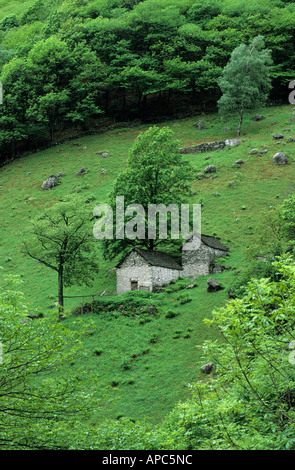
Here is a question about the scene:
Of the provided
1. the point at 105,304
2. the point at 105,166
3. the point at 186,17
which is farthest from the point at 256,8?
the point at 105,304

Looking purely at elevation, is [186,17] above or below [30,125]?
above

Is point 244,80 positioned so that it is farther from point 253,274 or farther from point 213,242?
point 253,274

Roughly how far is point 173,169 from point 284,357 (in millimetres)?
31858

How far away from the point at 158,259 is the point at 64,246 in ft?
27.4

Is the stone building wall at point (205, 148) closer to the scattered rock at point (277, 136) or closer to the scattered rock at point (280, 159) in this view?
the scattered rock at point (277, 136)

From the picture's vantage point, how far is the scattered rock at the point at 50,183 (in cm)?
6506

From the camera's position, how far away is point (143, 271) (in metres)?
38.0

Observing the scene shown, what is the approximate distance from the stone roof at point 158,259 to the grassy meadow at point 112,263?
2301 millimetres

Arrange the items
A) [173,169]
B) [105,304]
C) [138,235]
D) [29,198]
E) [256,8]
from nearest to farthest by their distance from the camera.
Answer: [105,304] → [138,235] → [173,169] → [29,198] → [256,8]

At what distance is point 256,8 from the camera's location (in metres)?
88.9

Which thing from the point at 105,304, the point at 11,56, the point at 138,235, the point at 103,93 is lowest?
the point at 105,304

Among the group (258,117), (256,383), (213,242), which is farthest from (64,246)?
(258,117)

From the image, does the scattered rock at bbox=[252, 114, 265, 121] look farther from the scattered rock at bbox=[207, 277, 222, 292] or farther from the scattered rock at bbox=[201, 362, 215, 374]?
the scattered rock at bbox=[201, 362, 215, 374]

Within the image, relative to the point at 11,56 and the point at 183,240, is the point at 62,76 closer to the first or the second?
the point at 11,56
